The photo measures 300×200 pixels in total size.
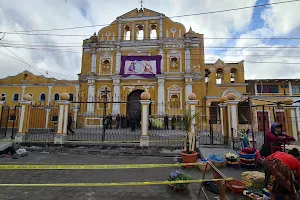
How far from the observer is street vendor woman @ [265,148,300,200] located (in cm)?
236

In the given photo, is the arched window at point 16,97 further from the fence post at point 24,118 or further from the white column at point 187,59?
the white column at point 187,59

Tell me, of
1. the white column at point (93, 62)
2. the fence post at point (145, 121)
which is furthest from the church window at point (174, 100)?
the fence post at point (145, 121)

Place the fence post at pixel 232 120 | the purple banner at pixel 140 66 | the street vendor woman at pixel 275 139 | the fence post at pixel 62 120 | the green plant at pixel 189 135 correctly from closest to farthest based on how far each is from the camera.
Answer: the street vendor woman at pixel 275 139 → the green plant at pixel 189 135 → the fence post at pixel 232 120 → the fence post at pixel 62 120 → the purple banner at pixel 140 66

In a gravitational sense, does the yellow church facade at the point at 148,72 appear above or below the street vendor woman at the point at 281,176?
above

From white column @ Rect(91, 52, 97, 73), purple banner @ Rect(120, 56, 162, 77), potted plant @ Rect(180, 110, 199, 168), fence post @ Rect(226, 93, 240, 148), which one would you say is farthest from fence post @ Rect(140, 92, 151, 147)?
white column @ Rect(91, 52, 97, 73)

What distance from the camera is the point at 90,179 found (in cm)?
456

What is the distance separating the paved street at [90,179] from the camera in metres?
3.64

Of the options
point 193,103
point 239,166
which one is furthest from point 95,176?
point 193,103

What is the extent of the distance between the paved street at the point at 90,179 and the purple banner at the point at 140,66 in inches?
471

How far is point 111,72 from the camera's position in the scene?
18.4 m

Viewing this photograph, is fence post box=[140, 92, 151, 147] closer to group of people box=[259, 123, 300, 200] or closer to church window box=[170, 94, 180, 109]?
group of people box=[259, 123, 300, 200]

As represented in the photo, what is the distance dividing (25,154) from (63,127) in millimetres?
1863

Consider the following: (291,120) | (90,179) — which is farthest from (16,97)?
(291,120)

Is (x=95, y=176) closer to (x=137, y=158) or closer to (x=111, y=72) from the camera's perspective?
(x=137, y=158)
